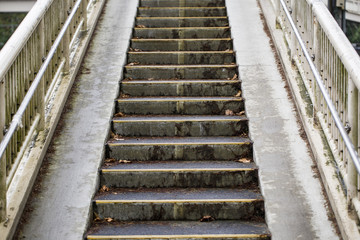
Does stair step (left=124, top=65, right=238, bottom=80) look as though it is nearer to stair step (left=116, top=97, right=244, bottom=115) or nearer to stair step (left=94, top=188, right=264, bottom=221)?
stair step (left=116, top=97, right=244, bottom=115)

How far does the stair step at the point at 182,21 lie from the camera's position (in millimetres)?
8812

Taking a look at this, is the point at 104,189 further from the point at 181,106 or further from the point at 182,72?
the point at 182,72

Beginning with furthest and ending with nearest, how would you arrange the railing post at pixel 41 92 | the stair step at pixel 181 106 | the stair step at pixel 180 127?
the stair step at pixel 181 106 → the stair step at pixel 180 127 → the railing post at pixel 41 92

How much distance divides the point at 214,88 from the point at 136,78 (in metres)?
1.06

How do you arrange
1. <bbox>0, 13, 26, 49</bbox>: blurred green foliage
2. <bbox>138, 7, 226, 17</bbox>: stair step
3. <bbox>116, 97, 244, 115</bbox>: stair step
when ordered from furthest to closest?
<bbox>0, 13, 26, 49</bbox>: blurred green foliage < <bbox>138, 7, 226, 17</bbox>: stair step < <bbox>116, 97, 244, 115</bbox>: stair step

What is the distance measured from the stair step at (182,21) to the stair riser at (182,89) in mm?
2039

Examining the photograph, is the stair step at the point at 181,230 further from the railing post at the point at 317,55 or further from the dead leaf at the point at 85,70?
the dead leaf at the point at 85,70

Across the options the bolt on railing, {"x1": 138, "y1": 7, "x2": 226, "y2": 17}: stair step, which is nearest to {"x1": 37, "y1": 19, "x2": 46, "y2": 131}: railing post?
the bolt on railing

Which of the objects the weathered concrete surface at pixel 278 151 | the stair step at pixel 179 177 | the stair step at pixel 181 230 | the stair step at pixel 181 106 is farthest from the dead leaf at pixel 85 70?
the stair step at pixel 181 230

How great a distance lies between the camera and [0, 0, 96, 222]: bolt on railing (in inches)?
182

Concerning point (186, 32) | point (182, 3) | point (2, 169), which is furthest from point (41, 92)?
point (182, 3)

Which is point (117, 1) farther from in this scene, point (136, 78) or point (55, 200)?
point (55, 200)

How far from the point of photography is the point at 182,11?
9.20 metres

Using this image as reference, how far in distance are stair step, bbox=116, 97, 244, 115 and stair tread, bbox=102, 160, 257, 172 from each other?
3.07ft
